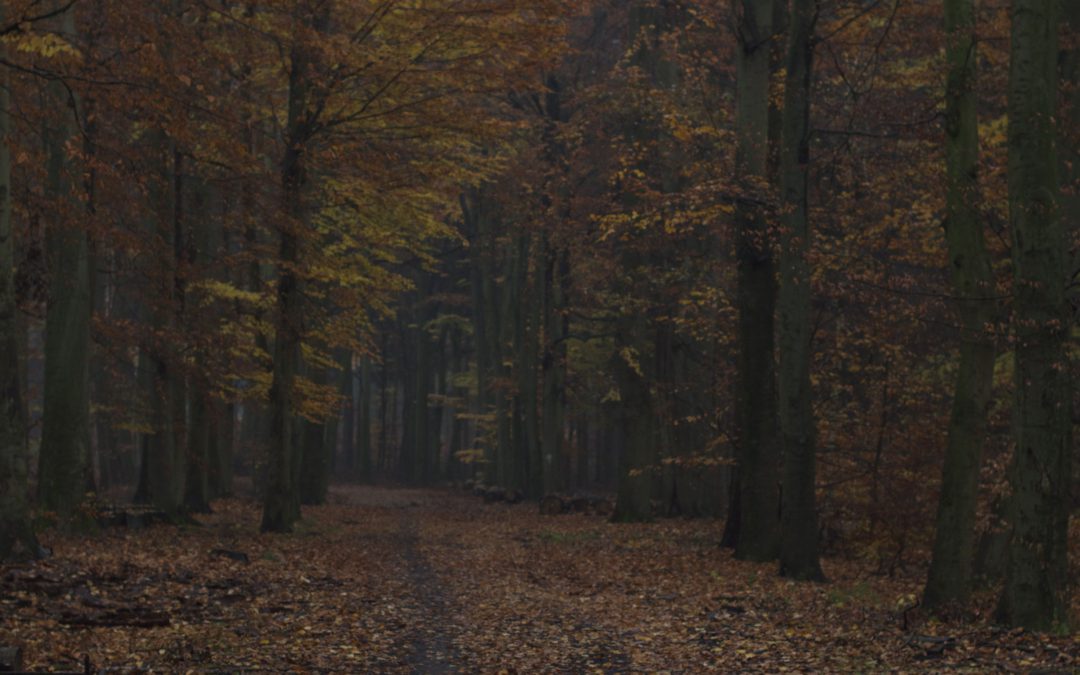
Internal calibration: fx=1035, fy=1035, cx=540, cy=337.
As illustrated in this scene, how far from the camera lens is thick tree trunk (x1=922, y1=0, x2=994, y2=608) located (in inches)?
455

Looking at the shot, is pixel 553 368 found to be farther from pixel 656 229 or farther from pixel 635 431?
pixel 656 229

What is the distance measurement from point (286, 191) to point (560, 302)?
13193 millimetres

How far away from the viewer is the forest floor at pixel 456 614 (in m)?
9.19

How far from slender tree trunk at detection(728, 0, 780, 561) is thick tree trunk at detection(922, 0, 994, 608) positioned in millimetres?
5856

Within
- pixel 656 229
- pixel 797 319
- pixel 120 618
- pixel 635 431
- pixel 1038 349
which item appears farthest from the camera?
pixel 635 431

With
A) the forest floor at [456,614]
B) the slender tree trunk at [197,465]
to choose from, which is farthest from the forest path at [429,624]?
the slender tree trunk at [197,465]

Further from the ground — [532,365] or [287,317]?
[287,317]

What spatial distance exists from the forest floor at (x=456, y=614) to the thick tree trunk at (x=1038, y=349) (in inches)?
25.4

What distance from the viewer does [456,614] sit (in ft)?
40.4

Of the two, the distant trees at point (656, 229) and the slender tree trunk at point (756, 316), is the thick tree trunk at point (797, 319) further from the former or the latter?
the slender tree trunk at point (756, 316)

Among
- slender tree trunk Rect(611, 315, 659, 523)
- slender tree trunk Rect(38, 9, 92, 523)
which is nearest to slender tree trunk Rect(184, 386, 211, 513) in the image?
slender tree trunk Rect(38, 9, 92, 523)

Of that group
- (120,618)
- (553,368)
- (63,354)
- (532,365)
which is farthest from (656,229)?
(120,618)

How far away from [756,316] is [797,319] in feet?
7.38

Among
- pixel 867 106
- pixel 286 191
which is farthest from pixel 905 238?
pixel 286 191
